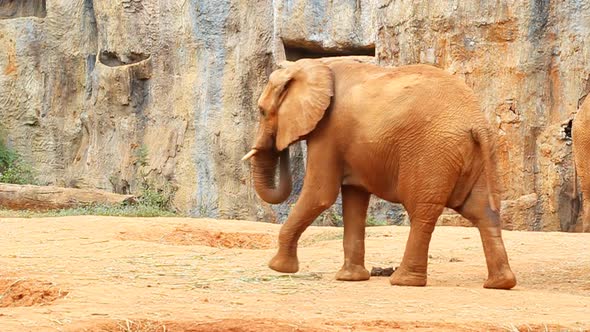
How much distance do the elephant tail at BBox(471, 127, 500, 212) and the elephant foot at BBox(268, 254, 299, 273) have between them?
1.75 m

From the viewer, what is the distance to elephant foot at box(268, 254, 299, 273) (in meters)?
8.77

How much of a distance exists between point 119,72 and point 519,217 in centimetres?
959

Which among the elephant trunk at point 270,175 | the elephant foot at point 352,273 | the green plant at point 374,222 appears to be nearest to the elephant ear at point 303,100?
the elephant trunk at point 270,175

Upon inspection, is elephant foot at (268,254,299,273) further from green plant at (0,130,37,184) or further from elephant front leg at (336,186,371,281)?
green plant at (0,130,37,184)

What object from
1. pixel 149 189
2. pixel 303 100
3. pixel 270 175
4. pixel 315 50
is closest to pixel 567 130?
pixel 315 50

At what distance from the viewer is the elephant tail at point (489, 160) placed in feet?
A: 26.1

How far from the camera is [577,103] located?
50.3 feet

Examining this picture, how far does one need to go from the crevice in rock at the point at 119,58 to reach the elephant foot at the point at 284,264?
1357cm

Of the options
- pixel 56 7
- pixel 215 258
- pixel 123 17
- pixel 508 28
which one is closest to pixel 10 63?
pixel 56 7

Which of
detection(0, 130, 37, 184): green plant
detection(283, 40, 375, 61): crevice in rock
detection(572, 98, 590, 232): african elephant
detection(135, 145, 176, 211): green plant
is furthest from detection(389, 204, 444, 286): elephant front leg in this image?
detection(0, 130, 37, 184): green plant

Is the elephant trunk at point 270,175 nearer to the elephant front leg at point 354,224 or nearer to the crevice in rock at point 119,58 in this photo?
the elephant front leg at point 354,224

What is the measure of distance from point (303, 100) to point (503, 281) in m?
2.10

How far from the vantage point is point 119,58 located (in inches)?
882

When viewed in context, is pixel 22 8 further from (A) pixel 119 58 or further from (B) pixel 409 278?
(B) pixel 409 278
